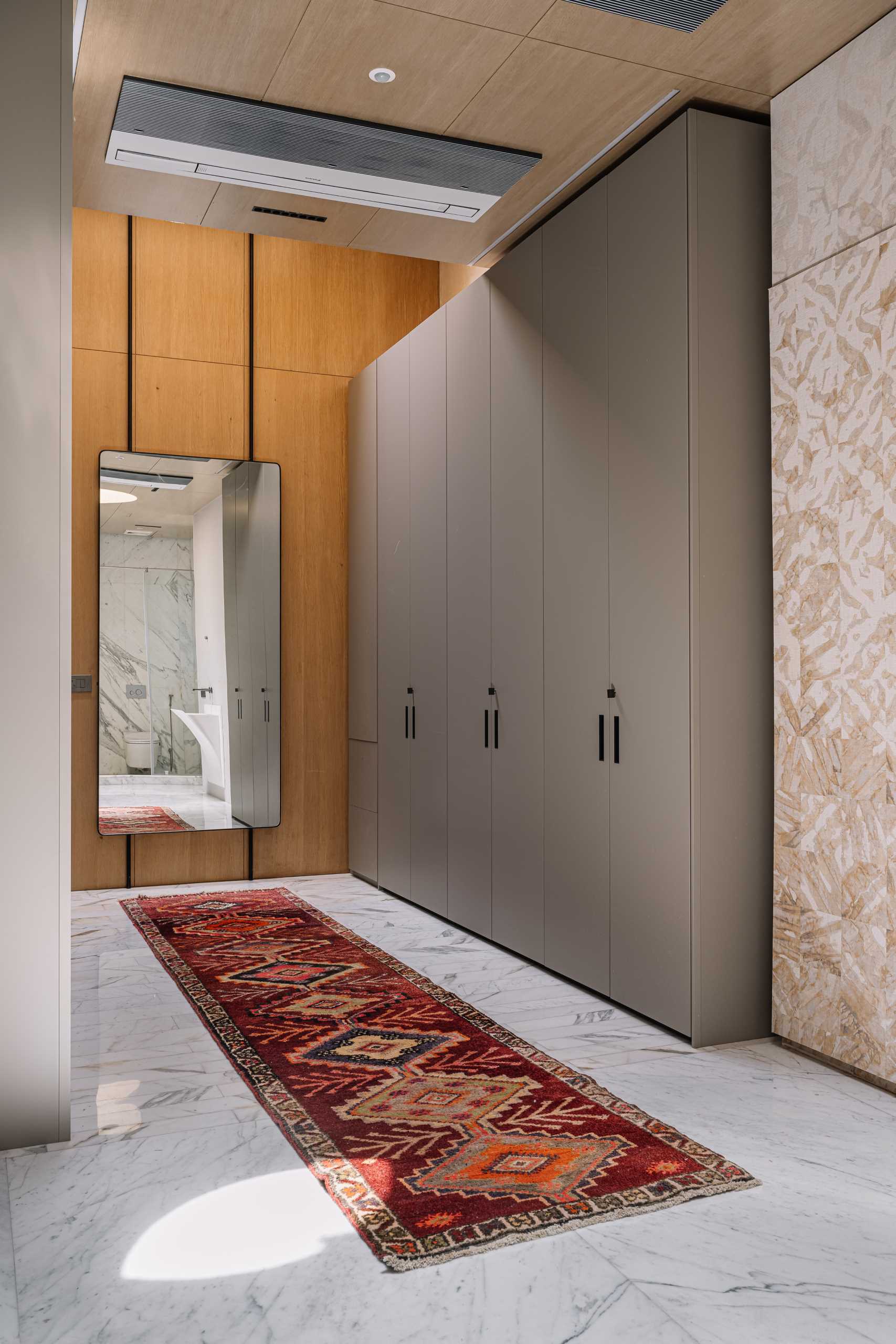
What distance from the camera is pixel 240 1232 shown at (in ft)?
7.30

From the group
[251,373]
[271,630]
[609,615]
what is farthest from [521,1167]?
[251,373]

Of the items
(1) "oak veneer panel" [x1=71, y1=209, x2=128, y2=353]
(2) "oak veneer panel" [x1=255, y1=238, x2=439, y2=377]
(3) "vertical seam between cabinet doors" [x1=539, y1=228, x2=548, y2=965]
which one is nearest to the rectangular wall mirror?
(1) "oak veneer panel" [x1=71, y1=209, x2=128, y2=353]

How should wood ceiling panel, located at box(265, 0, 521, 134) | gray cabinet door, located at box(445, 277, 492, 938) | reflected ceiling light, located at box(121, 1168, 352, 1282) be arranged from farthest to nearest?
1. gray cabinet door, located at box(445, 277, 492, 938)
2. wood ceiling panel, located at box(265, 0, 521, 134)
3. reflected ceiling light, located at box(121, 1168, 352, 1282)

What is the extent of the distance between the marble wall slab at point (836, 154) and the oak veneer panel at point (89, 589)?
3827mm

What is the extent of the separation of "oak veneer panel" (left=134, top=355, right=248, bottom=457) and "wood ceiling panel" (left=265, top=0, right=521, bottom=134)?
8.92 feet

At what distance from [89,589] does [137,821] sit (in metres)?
1.28

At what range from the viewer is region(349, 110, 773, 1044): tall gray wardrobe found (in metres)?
3.36

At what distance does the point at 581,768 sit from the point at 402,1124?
5.09 ft

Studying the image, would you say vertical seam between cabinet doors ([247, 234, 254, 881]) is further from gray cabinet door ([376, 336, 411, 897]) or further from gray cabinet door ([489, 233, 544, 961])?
gray cabinet door ([489, 233, 544, 961])

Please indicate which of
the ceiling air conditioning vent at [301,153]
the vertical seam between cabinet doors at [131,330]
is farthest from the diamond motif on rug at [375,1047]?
the vertical seam between cabinet doors at [131,330]

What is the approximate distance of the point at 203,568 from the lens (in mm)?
6043

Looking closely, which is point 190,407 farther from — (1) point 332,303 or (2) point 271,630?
(2) point 271,630

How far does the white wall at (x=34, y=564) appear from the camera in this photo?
260 centimetres

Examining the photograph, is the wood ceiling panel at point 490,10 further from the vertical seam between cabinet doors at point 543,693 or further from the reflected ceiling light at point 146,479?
the reflected ceiling light at point 146,479
